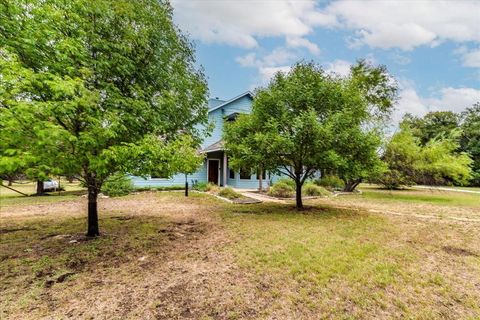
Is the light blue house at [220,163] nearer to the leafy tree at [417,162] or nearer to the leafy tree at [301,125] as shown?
the leafy tree at [417,162]

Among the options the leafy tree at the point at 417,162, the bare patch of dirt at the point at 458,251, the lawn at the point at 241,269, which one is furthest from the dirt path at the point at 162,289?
the leafy tree at the point at 417,162

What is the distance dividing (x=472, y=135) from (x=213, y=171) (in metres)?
40.0

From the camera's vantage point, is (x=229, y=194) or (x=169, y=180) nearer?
(x=229, y=194)

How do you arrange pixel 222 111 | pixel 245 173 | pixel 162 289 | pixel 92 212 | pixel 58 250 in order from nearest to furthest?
pixel 162 289 < pixel 58 250 < pixel 92 212 < pixel 245 173 < pixel 222 111

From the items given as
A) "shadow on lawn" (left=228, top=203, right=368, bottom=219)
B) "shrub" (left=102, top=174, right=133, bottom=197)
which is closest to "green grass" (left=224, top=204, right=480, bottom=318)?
"shadow on lawn" (left=228, top=203, right=368, bottom=219)

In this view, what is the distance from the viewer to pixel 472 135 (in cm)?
3822

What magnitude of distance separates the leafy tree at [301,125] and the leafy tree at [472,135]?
33.7 metres

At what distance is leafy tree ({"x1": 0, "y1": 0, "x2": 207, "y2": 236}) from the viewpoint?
15.1 feet

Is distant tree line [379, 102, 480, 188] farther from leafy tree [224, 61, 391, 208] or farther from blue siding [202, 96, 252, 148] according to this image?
blue siding [202, 96, 252, 148]

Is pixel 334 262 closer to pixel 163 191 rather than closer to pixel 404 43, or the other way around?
pixel 163 191

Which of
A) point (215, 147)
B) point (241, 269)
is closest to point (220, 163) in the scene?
point (215, 147)

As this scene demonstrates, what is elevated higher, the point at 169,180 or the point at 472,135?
the point at 472,135

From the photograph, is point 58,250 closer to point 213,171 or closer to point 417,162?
point 213,171

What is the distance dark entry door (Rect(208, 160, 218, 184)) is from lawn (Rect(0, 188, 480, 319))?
12.5 meters
